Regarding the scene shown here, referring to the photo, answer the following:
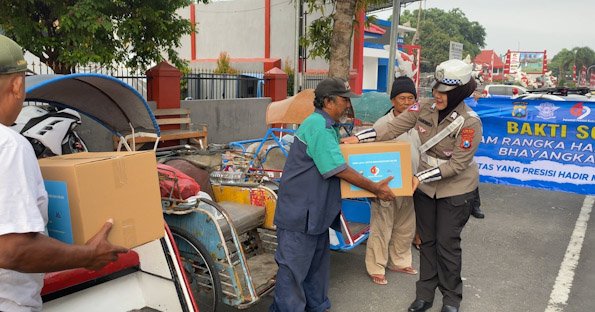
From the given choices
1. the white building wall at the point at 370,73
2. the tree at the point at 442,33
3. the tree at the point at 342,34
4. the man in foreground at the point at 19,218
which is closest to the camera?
the man in foreground at the point at 19,218

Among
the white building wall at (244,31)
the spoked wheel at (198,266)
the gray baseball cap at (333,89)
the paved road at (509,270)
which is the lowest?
the paved road at (509,270)

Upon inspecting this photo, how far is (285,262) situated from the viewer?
11.1 ft

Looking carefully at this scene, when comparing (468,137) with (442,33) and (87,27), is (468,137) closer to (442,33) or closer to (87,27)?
(87,27)

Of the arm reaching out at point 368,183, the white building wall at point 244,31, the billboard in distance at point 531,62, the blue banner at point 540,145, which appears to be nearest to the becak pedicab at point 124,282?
the arm reaching out at point 368,183

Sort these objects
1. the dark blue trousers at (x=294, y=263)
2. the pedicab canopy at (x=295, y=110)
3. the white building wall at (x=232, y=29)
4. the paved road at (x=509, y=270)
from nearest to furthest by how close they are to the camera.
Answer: the dark blue trousers at (x=294, y=263) < the paved road at (x=509, y=270) < the pedicab canopy at (x=295, y=110) < the white building wall at (x=232, y=29)

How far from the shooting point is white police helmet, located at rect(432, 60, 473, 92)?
3506mm

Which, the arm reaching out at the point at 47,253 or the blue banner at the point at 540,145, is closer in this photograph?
the arm reaching out at the point at 47,253

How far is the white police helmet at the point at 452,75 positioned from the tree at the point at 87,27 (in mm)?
5926

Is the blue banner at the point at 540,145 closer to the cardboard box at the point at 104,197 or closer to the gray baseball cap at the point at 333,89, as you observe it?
the gray baseball cap at the point at 333,89

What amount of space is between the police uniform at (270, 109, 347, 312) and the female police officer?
65cm

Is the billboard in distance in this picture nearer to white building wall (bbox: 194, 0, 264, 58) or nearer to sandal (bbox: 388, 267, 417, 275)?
white building wall (bbox: 194, 0, 264, 58)

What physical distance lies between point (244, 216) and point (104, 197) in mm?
1842

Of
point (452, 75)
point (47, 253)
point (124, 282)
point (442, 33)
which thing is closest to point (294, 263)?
point (124, 282)

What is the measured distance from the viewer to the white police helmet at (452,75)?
11.5 ft
